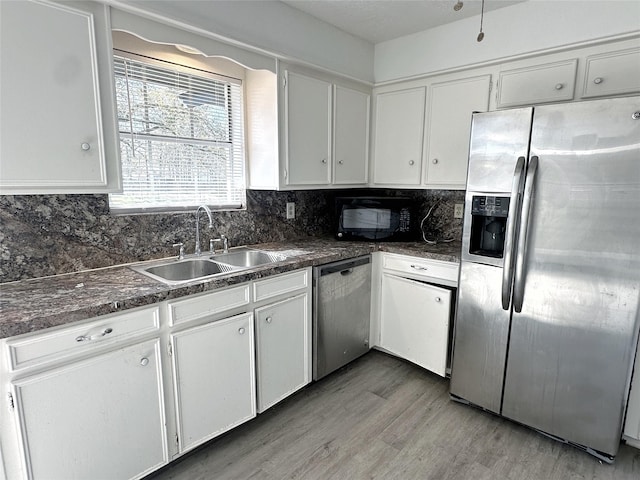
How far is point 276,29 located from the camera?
2.18m

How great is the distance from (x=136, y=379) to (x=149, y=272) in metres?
0.61

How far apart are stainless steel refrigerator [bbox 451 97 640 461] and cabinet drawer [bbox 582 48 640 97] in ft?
1.65

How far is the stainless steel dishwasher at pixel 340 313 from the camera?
7.69 feet

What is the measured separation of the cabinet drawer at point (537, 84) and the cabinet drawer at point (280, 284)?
5.54 feet

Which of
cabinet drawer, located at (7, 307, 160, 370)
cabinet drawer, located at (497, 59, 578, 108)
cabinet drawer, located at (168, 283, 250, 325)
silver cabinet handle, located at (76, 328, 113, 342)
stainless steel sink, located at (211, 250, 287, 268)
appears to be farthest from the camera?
stainless steel sink, located at (211, 250, 287, 268)

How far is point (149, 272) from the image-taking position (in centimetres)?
196

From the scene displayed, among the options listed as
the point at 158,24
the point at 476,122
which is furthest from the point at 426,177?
the point at 158,24

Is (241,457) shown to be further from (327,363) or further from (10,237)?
(10,237)

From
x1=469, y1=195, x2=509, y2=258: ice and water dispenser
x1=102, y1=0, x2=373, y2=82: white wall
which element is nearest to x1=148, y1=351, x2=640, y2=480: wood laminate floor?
x1=469, y1=195, x2=509, y2=258: ice and water dispenser

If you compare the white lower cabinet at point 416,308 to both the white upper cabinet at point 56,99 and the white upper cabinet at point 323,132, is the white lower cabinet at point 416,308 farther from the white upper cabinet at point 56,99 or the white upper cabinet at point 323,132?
the white upper cabinet at point 56,99

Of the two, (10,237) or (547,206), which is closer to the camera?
(10,237)

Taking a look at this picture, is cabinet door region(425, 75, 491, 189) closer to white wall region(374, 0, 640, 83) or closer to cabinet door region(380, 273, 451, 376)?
white wall region(374, 0, 640, 83)

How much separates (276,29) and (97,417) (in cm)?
219

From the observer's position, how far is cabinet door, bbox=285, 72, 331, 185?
238 centimetres
